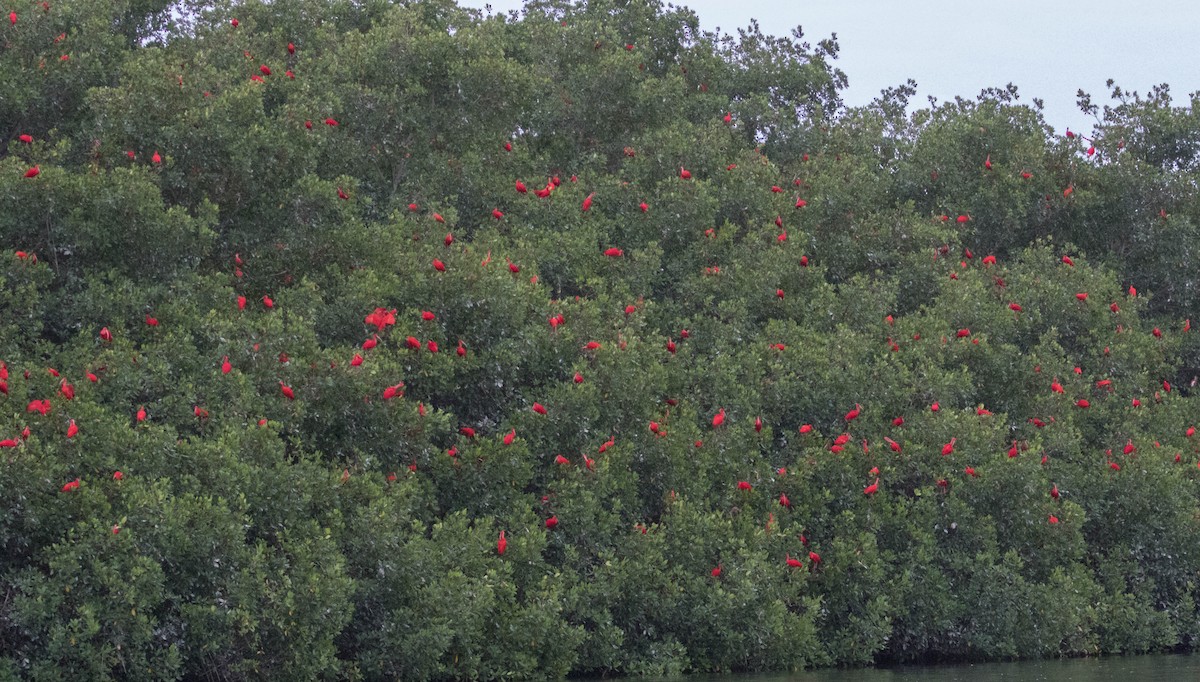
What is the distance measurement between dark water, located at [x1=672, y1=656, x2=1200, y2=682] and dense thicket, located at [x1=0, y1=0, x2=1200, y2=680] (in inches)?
24.6

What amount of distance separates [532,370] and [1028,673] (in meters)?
7.76

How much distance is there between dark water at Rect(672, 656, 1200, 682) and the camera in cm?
1817

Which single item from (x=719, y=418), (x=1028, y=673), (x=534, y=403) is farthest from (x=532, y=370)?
(x=1028, y=673)

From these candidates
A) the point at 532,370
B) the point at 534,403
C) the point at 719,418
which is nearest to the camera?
the point at 534,403

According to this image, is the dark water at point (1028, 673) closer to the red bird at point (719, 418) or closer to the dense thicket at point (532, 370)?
the dense thicket at point (532, 370)

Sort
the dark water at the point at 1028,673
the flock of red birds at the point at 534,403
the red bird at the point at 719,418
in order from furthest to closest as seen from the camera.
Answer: the red bird at the point at 719,418 < the dark water at the point at 1028,673 < the flock of red birds at the point at 534,403

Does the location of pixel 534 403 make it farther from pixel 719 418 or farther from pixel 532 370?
pixel 719 418

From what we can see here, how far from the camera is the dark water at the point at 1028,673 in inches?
715

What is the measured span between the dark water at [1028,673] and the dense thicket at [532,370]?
0.63m

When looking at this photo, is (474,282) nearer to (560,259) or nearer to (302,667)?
(560,259)

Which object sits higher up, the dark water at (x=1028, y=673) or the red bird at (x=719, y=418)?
the red bird at (x=719, y=418)

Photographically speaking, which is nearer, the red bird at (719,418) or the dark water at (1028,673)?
the dark water at (1028,673)

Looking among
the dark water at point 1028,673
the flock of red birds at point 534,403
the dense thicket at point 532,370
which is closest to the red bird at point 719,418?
the flock of red birds at point 534,403

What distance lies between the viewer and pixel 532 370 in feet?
67.5
